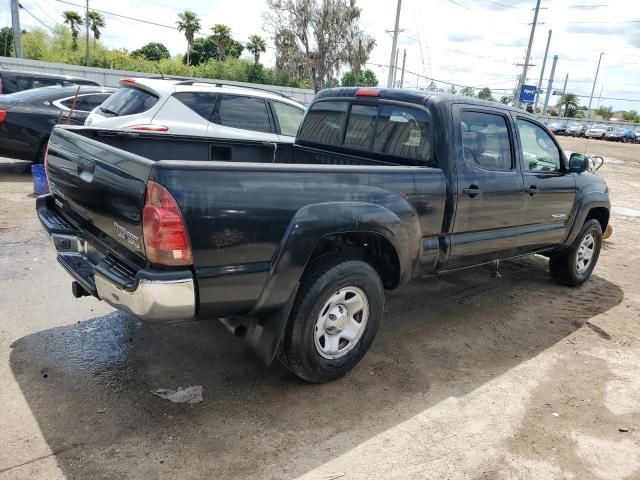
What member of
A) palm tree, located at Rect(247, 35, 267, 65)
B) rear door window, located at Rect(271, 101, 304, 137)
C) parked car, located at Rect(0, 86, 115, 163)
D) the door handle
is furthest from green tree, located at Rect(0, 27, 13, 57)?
the door handle

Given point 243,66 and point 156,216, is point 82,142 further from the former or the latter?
point 243,66

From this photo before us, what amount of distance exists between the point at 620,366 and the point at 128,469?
12.0 ft

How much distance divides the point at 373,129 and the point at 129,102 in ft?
14.0

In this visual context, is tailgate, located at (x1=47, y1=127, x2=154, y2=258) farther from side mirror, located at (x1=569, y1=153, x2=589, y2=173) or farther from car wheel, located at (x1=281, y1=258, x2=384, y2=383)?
side mirror, located at (x1=569, y1=153, x2=589, y2=173)

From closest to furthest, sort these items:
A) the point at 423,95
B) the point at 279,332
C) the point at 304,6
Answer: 1. the point at 279,332
2. the point at 423,95
3. the point at 304,6

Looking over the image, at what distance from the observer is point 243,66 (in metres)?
42.7

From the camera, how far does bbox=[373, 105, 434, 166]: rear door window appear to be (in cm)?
392

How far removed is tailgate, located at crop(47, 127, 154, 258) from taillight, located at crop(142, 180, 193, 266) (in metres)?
0.07

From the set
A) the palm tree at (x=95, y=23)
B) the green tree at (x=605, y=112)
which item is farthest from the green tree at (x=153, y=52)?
the green tree at (x=605, y=112)

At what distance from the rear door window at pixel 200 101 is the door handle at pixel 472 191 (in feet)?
14.5

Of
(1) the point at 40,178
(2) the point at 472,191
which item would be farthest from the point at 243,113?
(2) the point at 472,191

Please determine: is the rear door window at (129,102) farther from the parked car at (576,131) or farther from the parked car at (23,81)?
the parked car at (576,131)

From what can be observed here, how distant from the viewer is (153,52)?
2694 inches

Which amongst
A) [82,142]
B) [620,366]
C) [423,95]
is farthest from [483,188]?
[82,142]
